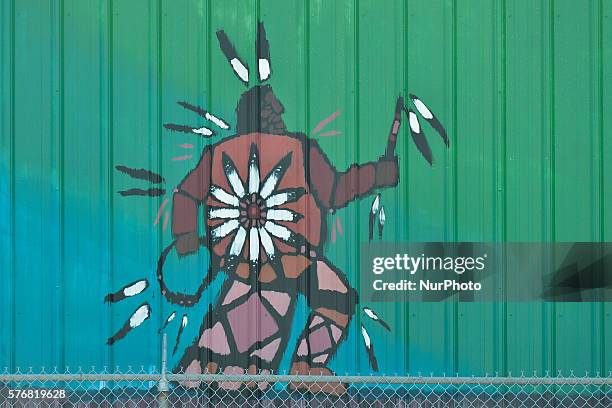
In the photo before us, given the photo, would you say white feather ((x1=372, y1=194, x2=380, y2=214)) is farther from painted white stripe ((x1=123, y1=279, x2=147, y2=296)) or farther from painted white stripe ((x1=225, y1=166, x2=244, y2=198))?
painted white stripe ((x1=123, y1=279, x2=147, y2=296))

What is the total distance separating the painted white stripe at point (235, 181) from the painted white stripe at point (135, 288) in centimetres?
70

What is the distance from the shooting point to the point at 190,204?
11.0 ft

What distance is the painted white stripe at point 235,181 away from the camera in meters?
3.34

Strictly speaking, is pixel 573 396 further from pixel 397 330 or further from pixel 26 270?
pixel 26 270

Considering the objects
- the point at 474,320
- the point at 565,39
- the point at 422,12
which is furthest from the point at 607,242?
the point at 422,12

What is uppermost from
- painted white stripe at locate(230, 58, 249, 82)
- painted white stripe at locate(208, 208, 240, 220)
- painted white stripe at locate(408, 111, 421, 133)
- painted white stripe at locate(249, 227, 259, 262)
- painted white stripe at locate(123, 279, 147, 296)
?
painted white stripe at locate(230, 58, 249, 82)

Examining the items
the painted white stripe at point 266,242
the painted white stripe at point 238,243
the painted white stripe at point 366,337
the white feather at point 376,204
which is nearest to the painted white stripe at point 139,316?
the painted white stripe at point 238,243

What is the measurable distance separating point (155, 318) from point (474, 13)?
2402mm

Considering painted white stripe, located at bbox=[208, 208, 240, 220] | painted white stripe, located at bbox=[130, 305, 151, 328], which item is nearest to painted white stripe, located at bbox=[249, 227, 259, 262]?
painted white stripe, located at bbox=[208, 208, 240, 220]

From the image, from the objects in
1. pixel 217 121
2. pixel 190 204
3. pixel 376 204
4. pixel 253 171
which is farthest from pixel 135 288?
pixel 376 204

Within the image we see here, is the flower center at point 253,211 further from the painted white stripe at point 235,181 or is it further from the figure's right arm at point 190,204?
the figure's right arm at point 190,204

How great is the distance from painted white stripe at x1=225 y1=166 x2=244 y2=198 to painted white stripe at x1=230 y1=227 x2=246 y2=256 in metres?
0.20

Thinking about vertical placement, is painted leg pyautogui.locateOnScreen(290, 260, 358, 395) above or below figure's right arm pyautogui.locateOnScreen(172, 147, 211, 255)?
below

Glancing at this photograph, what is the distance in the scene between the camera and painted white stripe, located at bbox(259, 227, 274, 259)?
3332 millimetres
